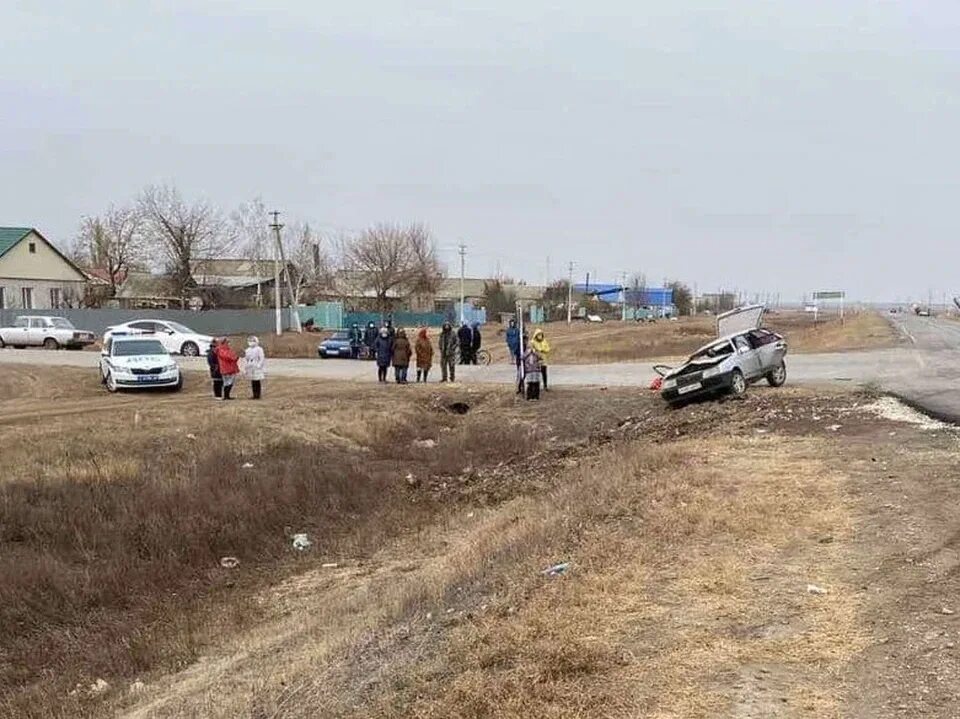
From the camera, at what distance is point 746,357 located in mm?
20453

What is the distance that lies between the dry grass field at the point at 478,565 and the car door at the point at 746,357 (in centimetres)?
179

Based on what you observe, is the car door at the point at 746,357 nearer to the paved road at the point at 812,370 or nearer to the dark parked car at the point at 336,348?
the paved road at the point at 812,370

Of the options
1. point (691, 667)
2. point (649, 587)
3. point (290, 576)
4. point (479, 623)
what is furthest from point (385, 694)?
point (290, 576)

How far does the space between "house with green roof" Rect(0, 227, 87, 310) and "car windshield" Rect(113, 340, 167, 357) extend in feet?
129

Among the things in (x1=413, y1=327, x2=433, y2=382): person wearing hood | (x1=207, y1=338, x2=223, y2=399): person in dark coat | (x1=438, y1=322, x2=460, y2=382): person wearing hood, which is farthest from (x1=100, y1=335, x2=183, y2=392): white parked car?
(x1=438, y1=322, x2=460, y2=382): person wearing hood

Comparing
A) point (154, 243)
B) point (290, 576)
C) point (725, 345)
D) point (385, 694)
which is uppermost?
point (154, 243)

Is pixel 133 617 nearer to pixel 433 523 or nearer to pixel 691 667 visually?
pixel 433 523

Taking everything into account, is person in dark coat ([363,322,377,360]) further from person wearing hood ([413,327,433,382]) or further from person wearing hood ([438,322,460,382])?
person wearing hood ([413,327,433,382])

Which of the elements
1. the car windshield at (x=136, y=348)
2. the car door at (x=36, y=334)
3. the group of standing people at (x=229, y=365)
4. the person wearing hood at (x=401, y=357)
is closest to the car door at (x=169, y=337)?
the car door at (x=36, y=334)

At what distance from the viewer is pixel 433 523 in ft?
43.8

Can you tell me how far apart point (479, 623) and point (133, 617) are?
17.4ft

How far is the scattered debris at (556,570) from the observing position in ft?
24.0

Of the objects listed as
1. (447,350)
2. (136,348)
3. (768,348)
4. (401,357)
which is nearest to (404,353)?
(401,357)

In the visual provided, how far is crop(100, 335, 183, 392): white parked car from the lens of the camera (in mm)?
24453
